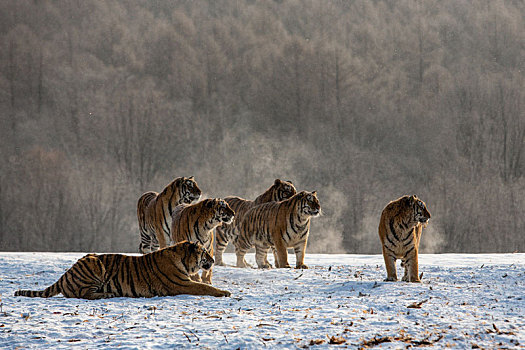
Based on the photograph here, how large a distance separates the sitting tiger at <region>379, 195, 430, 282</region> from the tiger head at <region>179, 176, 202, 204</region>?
3703 millimetres

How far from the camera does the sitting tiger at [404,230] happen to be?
24.6 feet

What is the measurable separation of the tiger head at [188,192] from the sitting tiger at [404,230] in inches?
146

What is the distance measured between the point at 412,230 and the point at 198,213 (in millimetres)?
2862

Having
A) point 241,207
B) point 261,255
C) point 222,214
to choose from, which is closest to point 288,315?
point 222,214

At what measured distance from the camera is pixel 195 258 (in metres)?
6.86

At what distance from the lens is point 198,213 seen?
8281 mm

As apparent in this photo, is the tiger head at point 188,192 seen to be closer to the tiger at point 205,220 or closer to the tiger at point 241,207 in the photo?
the tiger at point 241,207

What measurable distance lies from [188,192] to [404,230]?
4.06 m

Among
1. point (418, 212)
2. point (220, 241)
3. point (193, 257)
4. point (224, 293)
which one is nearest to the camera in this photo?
point (224, 293)

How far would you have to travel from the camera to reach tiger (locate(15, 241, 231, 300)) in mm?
6777

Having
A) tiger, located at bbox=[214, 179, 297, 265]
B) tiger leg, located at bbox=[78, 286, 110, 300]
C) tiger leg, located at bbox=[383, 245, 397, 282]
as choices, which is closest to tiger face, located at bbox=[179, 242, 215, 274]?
tiger leg, located at bbox=[78, 286, 110, 300]

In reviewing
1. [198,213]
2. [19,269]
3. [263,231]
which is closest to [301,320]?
[198,213]

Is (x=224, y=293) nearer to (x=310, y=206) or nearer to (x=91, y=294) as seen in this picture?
(x=91, y=294)

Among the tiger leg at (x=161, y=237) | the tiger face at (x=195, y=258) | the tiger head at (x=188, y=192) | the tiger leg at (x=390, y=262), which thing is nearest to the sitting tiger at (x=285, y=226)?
the tiger head at (x=188, y=192)
